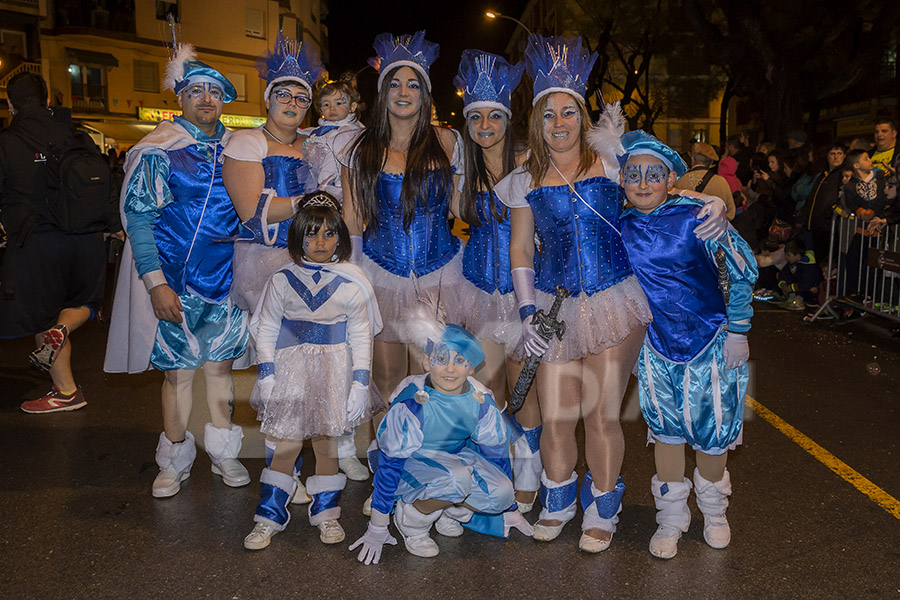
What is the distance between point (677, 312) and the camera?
362 cm

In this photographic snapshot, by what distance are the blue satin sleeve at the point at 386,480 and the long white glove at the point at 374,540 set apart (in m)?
0.04

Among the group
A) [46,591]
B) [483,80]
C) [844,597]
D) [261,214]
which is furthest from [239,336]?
[844,597]

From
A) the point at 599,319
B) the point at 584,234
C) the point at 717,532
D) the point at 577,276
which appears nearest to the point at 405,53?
the point at 584,234

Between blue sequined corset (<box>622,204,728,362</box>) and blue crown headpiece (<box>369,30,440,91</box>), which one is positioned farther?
blue crown headpiece (<box>369,30,440,91</box>)

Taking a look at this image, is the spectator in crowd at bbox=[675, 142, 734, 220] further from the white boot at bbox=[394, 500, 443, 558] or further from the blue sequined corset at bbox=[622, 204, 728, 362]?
the white boot at bbox=[394, 500, 443, 558]

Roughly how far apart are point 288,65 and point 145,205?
106 cm

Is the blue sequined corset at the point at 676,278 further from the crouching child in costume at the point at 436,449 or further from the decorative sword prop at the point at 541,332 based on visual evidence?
the crouching child in costume at the point at 436,449

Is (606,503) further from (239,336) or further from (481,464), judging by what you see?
(239,336)

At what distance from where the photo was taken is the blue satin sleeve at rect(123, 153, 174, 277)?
4.09 meters

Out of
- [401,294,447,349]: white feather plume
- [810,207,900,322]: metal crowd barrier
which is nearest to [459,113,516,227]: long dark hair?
[401,294,447,349]: white feather plume

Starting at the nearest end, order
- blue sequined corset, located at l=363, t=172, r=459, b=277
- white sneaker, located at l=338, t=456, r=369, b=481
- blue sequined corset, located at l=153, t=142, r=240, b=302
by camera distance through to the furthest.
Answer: blue sequined corset, located at l=363, t=172, r=459, b=277 → blue sequined corset, located at l=153, t=142, r=240, b=302 → white sneaker, located at l=338, t=456, r=369, b=481

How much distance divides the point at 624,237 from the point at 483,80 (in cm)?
105

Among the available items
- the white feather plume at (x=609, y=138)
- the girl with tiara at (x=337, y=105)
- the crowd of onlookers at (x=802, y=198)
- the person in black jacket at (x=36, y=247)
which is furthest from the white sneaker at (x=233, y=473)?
the crowd of onlookers at (x=802, y=198)

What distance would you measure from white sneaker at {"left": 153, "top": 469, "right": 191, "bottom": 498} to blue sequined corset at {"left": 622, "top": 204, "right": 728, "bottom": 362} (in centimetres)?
273
